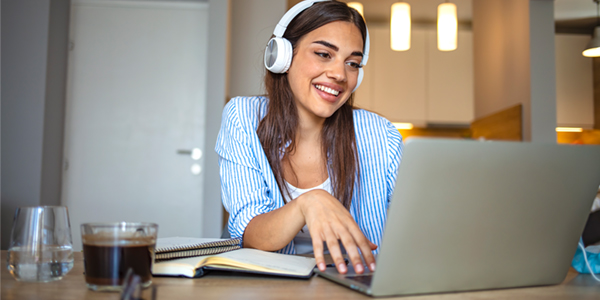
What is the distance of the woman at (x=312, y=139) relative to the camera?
1190 millimetres

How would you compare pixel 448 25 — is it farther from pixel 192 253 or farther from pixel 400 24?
pixel 192 253

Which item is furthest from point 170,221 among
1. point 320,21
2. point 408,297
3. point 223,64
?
point 408,297

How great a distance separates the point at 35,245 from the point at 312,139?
36.3 inches

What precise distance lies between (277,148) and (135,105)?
2.05m

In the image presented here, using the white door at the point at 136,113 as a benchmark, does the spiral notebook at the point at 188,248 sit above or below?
below

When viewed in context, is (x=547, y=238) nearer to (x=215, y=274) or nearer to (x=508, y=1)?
(x=215, y=274)

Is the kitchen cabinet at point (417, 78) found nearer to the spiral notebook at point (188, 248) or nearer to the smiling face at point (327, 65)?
the smiling face at point (327, 65)

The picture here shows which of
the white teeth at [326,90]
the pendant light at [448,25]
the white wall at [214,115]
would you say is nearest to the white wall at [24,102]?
the white wall at [214,115]

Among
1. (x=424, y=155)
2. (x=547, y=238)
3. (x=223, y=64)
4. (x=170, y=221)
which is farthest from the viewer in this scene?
(x=170, y=221)

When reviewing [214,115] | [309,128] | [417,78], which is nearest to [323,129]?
[309,128]

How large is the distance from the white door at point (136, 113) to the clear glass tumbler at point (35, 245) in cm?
243

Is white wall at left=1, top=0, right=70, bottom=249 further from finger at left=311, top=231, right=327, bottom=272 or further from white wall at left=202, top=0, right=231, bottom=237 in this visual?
finger at left=311, top=231, right=327, bottom=272

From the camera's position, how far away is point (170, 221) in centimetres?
302

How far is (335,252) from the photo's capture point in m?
0.69
